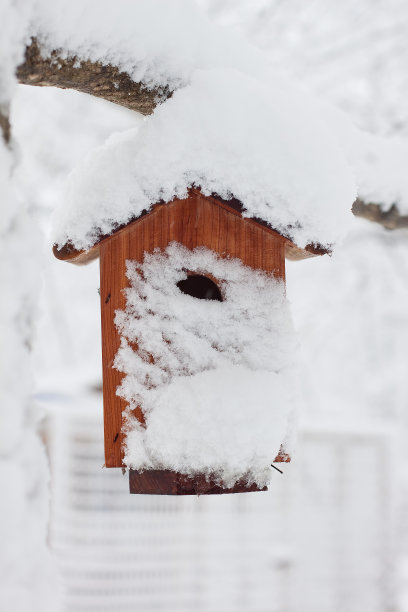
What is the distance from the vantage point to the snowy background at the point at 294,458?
4.36m

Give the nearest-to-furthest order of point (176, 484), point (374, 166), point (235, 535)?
point (176, 484) < point (374, 166) < point (235, 535)

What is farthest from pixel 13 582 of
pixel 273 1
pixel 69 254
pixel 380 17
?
pixel 380 17

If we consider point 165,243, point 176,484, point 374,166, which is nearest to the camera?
point 176,484

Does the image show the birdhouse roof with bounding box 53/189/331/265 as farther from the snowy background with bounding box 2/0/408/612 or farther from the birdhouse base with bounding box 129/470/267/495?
the snowy background with bounding box 2/0/408/612

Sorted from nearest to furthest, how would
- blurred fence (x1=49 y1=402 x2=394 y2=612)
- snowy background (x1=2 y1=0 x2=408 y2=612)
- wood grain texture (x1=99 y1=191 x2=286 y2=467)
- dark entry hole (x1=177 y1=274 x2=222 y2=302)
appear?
1. wood grain texture (x1=99 y1=191 x2=286 y2=467)
2. dark entry hole (x1=177 y1=274 x2=222 y2=302)
3. snowy background (x1=2 y1=0 x2=408 y2=612)
4. blurred fence (x1=49 y1=402 x2=394 y2=612)

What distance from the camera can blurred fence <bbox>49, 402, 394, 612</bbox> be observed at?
584cm

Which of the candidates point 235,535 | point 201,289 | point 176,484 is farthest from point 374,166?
point 235,535

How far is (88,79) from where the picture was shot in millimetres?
1188

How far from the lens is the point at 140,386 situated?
1.24 m

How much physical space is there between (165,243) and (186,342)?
0.22m

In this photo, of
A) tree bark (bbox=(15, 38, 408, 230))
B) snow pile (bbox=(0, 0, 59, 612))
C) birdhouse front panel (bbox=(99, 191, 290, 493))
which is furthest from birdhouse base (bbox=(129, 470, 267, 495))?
tree bark (bbox=(15, 38, 408, 230))

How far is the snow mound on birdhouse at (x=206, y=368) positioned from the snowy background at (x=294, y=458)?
2.51 metres

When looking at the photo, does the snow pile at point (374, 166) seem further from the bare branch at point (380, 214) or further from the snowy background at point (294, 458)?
the snowy background at point (294, 458)

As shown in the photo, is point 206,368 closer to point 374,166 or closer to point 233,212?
point 233,212
